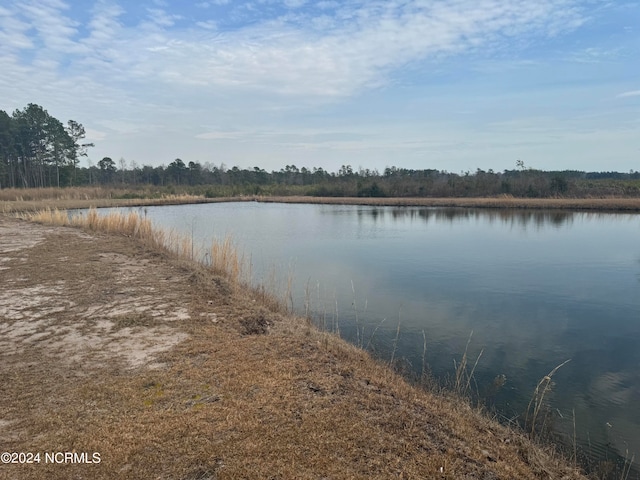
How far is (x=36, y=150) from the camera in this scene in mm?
43500

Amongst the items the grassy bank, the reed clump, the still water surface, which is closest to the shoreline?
the grassy bank

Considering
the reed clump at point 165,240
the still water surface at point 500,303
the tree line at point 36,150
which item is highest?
the tree line at point 36,150

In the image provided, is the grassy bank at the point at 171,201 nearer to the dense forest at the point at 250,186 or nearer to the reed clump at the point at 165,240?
the dense forest at the point at 250,186

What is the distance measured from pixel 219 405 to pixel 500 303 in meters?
6.66

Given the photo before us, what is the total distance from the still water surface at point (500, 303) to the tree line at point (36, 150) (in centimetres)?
3589

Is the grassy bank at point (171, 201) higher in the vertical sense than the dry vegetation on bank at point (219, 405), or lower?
higher

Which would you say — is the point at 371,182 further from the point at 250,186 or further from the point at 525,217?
the point at 525,217

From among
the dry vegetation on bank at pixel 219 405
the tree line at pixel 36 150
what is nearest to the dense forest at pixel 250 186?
the tree line at pixel 36 150

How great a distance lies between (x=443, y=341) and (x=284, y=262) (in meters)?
6.24

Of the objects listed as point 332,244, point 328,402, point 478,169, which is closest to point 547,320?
point 328,402

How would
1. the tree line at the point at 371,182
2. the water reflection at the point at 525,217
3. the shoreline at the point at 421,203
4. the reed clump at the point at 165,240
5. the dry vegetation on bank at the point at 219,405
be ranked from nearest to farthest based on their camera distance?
1. the dry vegetation on bank at the point at 219,405
2. the reed clump at the point at 165,240
3. the water reflection at the point at 525,217
4. the shoreline at the point at 421,203
5. the tree line at the point at 371,182

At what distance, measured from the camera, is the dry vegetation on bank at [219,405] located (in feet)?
8.07

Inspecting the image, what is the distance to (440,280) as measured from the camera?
391 inches

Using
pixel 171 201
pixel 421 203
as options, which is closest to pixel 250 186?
pixel 171 201
